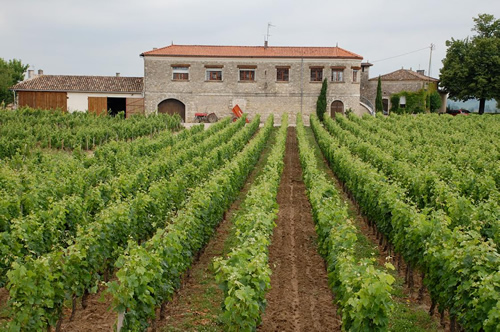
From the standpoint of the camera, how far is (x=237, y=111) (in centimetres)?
4238

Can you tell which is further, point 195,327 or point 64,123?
point 64,123

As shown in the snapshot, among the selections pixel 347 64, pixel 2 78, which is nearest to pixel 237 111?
→ pixel 347 64

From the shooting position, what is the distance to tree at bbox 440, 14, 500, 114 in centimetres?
5219

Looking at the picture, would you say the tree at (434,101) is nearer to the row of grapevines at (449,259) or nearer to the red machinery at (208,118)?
the red machinery at (208,118)

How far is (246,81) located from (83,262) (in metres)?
36.1

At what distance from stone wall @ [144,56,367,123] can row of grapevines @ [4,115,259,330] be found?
29.6m

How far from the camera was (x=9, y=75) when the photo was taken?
204ft

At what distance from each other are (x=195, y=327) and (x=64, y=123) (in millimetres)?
26356

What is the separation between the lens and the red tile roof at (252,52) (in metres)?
42.4

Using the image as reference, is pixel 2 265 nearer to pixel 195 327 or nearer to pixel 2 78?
pixel 195 327

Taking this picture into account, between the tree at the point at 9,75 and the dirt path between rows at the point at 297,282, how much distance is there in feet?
162

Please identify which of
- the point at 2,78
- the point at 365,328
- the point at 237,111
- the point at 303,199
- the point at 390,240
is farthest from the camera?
the point at 2,78

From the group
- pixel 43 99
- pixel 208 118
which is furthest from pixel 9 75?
pixel 208 118

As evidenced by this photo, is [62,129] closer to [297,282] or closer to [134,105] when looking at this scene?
[134,105]
